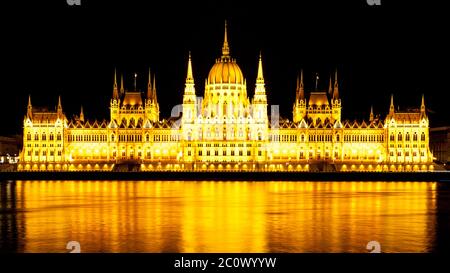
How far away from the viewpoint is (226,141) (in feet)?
378

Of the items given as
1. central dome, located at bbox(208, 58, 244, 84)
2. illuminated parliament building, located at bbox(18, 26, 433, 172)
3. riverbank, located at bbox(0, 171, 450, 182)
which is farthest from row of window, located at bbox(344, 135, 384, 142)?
central dome, located at bbox(208, 58, 244, 84)

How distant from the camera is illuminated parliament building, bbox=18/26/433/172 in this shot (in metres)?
115

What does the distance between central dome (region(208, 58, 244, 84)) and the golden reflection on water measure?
167ft

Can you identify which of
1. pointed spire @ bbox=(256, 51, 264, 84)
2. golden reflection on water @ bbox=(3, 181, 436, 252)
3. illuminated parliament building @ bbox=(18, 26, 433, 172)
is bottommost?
golden reflection on water @ bbox=(3, 181, 436, 252)

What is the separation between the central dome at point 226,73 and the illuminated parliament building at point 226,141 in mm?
409

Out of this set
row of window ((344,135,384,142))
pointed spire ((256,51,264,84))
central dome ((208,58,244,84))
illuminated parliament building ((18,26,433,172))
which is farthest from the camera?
central dome ((208,58,244,84))

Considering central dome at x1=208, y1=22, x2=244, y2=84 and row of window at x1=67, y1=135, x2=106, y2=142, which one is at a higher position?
central dome at x1=208, y1=22, x2=244, y2=84

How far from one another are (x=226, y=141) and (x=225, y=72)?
44.5 feet

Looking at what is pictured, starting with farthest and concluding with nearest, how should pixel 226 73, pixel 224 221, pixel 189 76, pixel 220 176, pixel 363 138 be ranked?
pixel 226 73, pixel 189 76, pixel 363 138, pixel 220 176, pixel 224 221

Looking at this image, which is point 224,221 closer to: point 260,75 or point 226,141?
point 226,141

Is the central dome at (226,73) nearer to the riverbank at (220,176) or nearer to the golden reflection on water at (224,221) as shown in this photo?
the riverbank at (220,176)

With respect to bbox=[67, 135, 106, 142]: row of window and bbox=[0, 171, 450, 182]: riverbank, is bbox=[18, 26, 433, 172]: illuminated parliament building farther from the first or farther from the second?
bbox=[0, 171, 450, 182]: riverbank

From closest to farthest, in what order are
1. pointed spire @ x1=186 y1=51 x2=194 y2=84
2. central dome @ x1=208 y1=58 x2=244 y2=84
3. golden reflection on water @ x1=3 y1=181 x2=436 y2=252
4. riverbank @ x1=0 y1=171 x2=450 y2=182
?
1. golden reflection on water @ x1=3 y1=181 x2=436 y2=252
2. riverbank @ x1=0 y1=171 x2=450 y2=182
3. pointed spire @ x1=186 y1=51 x2=194 y2=84
4. central dome @ x1=208 y1=58 x2=244 y2=84

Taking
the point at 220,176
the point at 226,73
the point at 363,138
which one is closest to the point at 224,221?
the point at 220,176
